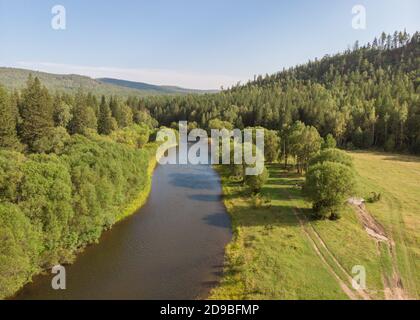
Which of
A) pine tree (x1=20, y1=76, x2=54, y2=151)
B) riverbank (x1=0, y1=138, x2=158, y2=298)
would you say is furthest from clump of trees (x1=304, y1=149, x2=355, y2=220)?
pine tree (x1=20, y1=76, x2=54, y2=151)

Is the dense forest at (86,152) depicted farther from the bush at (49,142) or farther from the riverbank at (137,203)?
the riverbank at (137,203)

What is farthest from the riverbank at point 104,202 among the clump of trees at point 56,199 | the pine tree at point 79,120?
the pine tree at point 79,120

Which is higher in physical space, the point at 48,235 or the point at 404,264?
the point at 48,235

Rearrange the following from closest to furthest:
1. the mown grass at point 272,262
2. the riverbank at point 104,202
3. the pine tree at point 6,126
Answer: the riverbank at point 104,202 < the mown grass at point 272,262 < the pine tree at point 6,126

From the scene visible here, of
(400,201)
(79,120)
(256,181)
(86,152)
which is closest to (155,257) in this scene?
(86,152)

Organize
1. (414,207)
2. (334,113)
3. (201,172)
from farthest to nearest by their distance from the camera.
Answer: (334,113)
(201,172)
(414,207)
